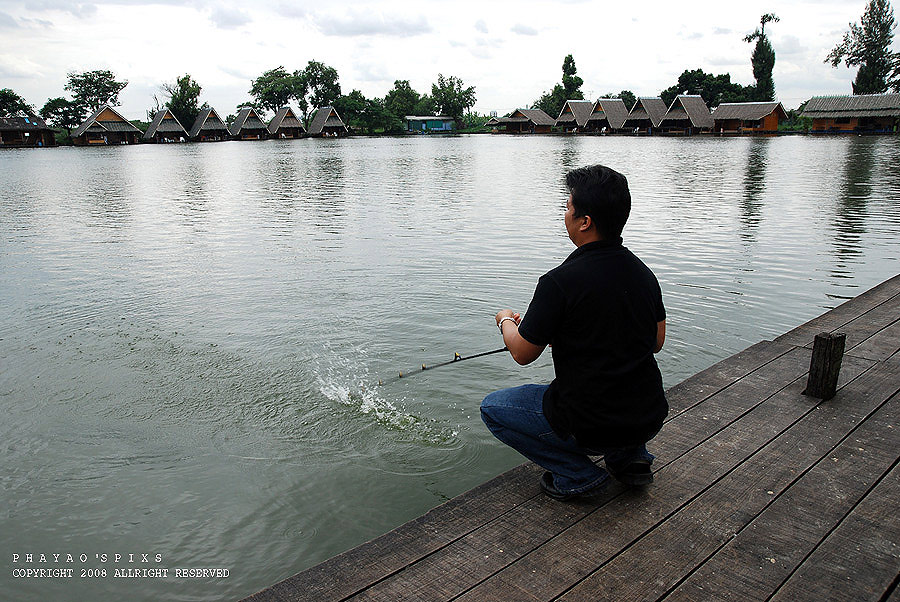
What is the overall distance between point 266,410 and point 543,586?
11.5 ft

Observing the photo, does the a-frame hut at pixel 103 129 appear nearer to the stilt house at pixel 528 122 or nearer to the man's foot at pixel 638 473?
the stilt house at pixel 528 122

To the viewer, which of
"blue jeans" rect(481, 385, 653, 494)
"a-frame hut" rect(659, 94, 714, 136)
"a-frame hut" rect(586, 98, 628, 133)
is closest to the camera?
"blue jeans" rect(481, 385, 653, 494)

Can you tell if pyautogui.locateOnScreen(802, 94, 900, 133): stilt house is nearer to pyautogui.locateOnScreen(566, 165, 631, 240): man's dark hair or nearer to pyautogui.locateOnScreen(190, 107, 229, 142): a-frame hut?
pyautogui.locateOnScreen(566, 165, 631, 240): man's dark hair

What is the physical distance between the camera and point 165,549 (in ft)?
11.8

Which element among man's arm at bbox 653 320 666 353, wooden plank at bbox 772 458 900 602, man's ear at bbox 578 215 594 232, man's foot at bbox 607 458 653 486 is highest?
man's ear at bbox 578 215 594 232

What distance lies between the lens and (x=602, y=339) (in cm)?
249

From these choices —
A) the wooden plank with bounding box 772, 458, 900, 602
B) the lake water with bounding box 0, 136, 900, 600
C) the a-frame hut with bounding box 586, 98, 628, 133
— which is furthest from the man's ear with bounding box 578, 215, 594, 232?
the a-frame hut with bounding box 586, 98, 628, 133

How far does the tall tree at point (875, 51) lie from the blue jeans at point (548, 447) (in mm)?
82436

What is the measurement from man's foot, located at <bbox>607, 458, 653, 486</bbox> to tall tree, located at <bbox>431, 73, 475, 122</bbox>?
10120 cm

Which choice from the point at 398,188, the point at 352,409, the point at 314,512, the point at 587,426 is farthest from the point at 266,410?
the point at 398,188

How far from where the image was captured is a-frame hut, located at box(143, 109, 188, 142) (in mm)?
74938

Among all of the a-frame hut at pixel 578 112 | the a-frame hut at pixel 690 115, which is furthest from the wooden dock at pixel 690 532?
the a-frame hut at pixel 578 112

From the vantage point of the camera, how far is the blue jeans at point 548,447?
279cm

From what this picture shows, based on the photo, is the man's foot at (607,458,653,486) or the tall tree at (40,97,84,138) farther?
the tall tree at (40,97,84,138)
